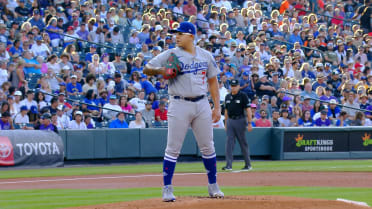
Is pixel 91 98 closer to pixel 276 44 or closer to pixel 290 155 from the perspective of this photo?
pixel 290 155

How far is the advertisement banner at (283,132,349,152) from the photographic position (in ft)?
65.6

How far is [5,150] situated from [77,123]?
225 cm

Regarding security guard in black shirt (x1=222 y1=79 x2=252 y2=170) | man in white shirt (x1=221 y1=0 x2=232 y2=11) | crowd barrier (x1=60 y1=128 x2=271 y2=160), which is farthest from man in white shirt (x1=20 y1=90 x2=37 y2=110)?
man in white shirt (x1=221 y1=0 x2=232 y2=11)

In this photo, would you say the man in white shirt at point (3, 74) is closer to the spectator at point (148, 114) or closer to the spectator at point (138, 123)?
the spectator at point (138, 123)

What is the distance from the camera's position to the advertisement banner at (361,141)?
2055cm

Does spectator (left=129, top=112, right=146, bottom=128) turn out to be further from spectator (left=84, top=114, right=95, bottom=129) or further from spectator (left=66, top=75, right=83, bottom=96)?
spectator (left=66, top=75, right=83, bottom=96)

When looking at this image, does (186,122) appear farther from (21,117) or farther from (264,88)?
(264,88)

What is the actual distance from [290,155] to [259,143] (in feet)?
3.16

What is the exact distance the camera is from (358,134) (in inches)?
809

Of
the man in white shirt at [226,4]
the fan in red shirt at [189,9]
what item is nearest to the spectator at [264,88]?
the fan in red shirt at [189,9]

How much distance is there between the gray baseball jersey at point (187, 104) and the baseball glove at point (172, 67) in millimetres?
62

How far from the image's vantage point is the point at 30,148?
16.6m

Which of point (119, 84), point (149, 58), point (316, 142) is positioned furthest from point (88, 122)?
point (316, 142)

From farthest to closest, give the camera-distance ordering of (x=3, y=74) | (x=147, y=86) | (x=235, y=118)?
(x=147, y=86) < (x=3, y=74) < (x=235, y=118)
